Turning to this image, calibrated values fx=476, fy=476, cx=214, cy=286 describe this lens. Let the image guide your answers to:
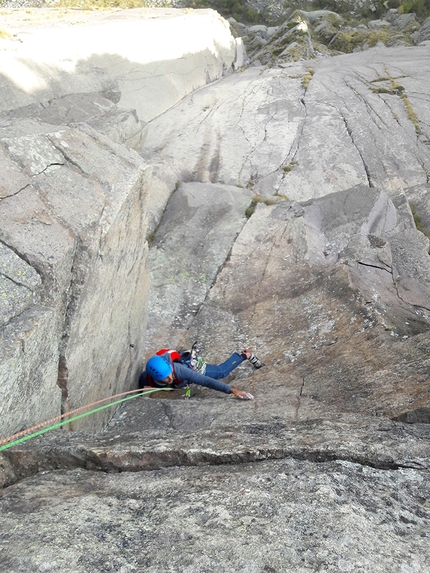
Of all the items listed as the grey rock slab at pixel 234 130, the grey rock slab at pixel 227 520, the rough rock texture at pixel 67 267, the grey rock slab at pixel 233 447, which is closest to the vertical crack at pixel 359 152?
the grey rock slab at pixel 234 130

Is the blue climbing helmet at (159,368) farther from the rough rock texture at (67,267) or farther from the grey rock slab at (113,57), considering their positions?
the grey rock slab at (113,57)

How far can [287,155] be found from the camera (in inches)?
590

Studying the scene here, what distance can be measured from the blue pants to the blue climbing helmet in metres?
0.74

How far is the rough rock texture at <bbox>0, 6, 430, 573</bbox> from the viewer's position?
278cm

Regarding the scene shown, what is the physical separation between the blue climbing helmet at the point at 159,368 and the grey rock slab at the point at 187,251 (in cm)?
163

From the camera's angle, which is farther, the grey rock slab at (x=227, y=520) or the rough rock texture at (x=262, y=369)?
the rough rock texture at (x=262, y=369)

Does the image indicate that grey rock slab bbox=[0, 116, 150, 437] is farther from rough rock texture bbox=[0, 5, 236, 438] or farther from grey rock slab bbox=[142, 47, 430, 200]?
grey rock slab bbox=[142, 47, 430, 200]

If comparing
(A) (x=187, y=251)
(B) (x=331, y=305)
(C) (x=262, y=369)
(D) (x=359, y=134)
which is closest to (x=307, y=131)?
(D) (x=359, y=134)

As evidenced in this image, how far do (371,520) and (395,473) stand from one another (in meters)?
0.57

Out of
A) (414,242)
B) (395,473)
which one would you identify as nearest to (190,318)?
(414,242)

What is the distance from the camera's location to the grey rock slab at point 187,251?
944 cm

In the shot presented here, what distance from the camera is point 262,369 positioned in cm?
749

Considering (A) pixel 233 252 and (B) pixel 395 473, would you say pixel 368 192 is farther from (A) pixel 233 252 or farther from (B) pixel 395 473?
(B) pixel 395 473

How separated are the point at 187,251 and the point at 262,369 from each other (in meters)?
4.32
